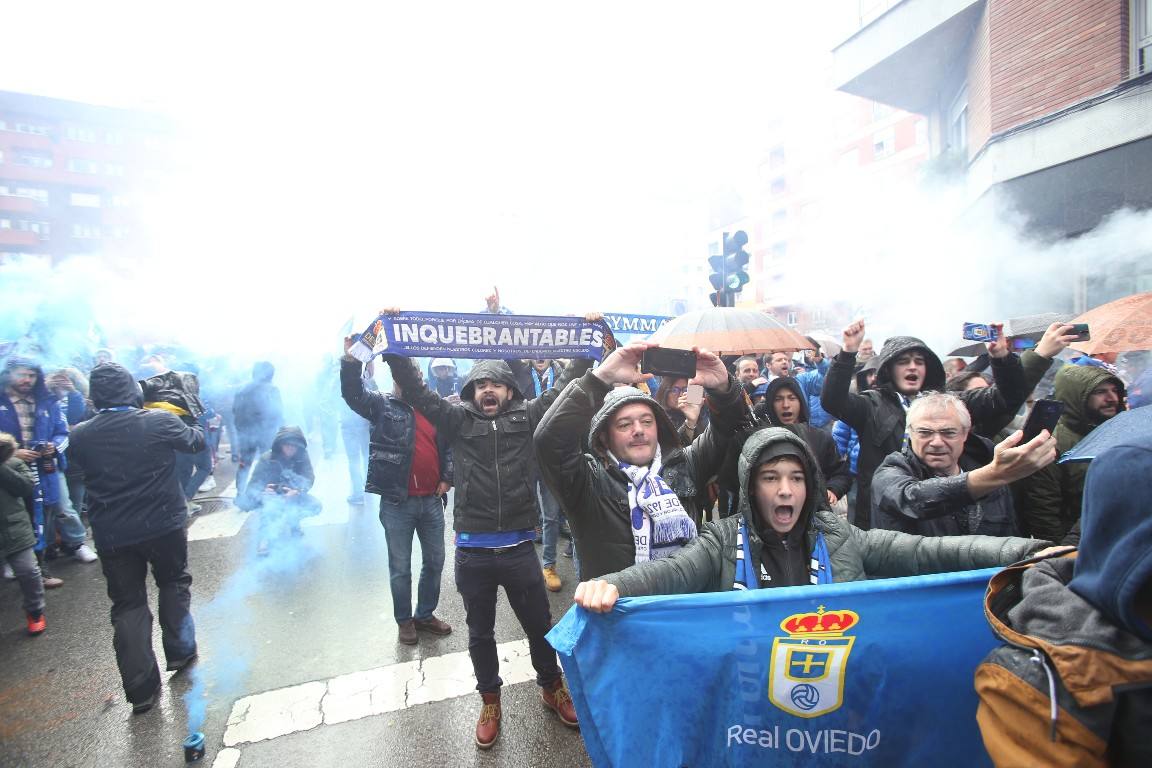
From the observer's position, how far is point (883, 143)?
33.5 m

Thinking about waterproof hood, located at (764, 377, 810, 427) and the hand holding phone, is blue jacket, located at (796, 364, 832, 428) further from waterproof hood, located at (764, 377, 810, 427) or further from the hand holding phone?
the hand holding phone

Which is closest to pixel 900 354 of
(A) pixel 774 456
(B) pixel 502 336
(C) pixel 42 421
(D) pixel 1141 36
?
(A) pixel 774 456

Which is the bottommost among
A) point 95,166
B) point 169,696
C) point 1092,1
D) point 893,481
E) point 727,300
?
point 169,696

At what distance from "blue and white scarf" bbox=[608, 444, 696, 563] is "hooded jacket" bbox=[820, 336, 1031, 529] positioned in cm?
159

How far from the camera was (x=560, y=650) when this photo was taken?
172 centimetres

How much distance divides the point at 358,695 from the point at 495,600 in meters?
1.13

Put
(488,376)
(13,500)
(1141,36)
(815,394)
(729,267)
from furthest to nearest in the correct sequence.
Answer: (1141,36), (729,267), (815,394), (13,500), (488,376)

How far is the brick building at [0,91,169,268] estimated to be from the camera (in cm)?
4019

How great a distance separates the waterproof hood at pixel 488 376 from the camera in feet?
10.8

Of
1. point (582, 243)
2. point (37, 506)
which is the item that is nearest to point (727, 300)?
point (37, 506)

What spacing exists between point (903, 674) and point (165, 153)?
58.5 m

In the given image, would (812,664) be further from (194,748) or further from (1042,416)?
(194,748)

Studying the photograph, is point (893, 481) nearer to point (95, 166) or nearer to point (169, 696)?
point (169, 696)

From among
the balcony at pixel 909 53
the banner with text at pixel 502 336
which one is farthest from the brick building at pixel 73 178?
the banner with text at pixel 502 336
